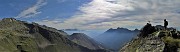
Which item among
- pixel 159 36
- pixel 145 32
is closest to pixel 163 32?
pixel 159 36

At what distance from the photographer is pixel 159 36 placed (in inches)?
5103

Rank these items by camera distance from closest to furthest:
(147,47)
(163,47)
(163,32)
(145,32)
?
(163,47)
(147,47)
(163,32)
(145,32)

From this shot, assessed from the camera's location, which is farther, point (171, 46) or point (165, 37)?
point (165, 37)

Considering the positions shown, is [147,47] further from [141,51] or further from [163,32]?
[163,32]

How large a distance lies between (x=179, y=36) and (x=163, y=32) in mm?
11946

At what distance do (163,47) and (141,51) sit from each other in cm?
1244

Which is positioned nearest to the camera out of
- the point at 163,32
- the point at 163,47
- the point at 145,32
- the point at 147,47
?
the point at 163,47

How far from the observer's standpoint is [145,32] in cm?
16362

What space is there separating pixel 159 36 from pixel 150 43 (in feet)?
19.2

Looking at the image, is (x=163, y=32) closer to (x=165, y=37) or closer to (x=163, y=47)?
(x=165, y=37)

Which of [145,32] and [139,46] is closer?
[139,46]

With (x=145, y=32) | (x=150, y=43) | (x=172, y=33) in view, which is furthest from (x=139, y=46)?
(x=145, y=32)

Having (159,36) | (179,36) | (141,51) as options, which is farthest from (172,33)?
(141,51)

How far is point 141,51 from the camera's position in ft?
413
